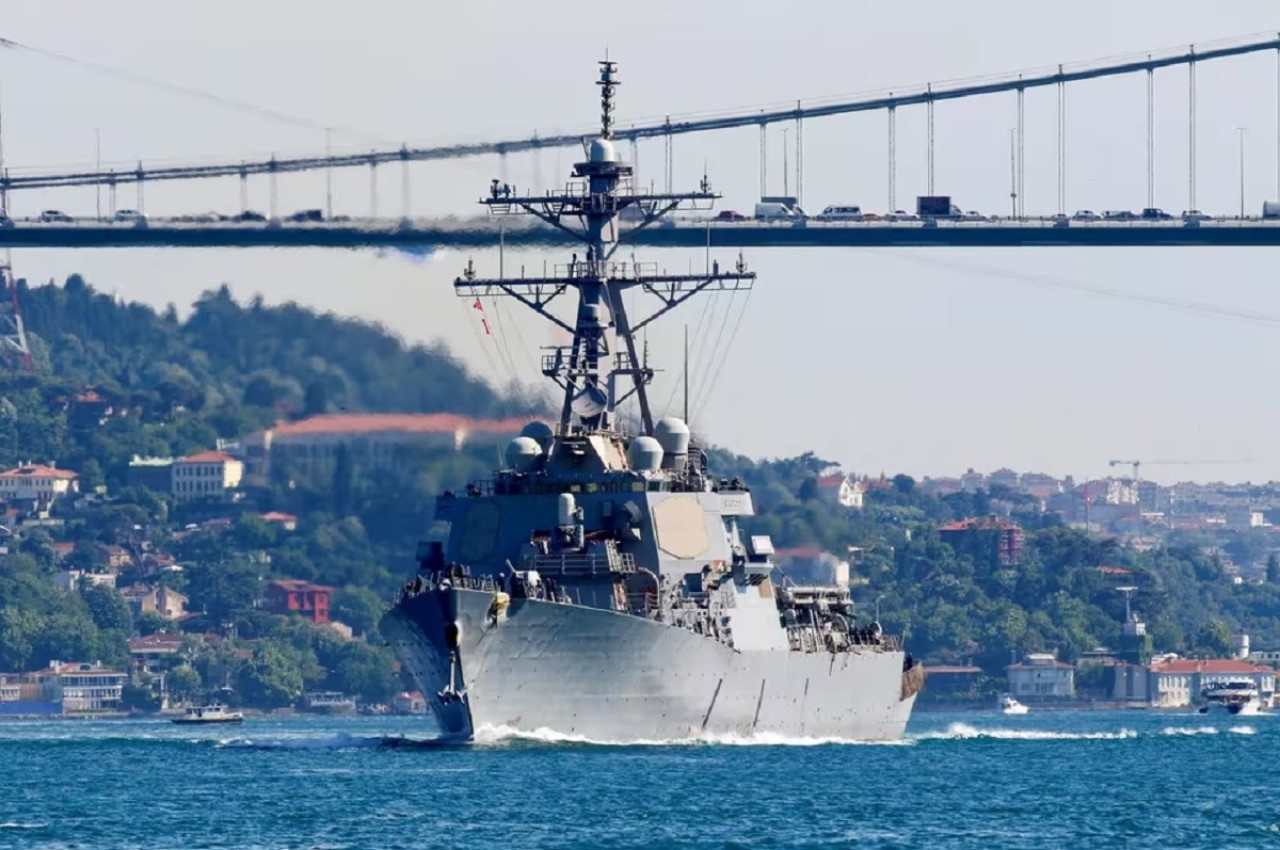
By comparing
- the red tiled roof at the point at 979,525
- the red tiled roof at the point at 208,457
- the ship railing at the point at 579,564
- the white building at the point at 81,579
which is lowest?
the white building at the point at 81,579

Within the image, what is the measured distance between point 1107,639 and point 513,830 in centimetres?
10476

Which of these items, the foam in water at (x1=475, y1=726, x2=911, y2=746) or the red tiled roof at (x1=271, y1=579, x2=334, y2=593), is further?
the red tiled roof at (x1=271, y1=579, x2=334, y2=593)

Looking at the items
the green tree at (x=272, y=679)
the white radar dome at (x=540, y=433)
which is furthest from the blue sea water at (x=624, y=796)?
the green tree at (x=272, y=679)

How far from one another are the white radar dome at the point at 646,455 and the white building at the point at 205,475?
60.8 metres

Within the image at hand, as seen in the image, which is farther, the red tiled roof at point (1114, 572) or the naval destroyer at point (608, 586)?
the red tiled roof at point (1114, 572)

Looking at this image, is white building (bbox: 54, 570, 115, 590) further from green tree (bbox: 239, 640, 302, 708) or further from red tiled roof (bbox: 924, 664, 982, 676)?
red tiled roof (bbox: 924, 664, 982, 676)

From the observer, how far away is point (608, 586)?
6144 centimetres

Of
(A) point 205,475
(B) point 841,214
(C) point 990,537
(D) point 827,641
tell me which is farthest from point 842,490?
(D) point 827,641

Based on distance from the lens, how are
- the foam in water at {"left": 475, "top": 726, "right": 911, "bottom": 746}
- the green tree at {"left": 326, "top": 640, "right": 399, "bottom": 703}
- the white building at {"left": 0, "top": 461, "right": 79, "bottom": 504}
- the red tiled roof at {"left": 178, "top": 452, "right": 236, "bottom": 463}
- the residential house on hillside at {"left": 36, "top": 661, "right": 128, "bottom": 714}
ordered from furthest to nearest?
the white building at {"left": 0, "top": 461, "right": 79, "bottom": 504} < the red tiled roof at {"left": 178, "top": 452, "right": 236, "bottom": 463} < the residential house on hillside at {"left": 36, "top": 661, "right": 128, "bottom": 714} < the green tree at {"left": 326, "top": 640, "right": 399, "bottom": 703} < the foam in water at {"left": 475, "top": 726, "right": 911, "bottom": 746}

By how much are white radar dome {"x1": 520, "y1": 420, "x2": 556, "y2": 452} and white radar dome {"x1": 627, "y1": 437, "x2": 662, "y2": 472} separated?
56.6 inches

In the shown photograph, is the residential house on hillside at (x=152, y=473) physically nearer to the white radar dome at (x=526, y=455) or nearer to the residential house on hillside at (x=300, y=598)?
the residential house on hillside at (x=300, y=598)

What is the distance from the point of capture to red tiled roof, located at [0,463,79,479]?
165 metres

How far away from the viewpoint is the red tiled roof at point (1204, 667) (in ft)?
462

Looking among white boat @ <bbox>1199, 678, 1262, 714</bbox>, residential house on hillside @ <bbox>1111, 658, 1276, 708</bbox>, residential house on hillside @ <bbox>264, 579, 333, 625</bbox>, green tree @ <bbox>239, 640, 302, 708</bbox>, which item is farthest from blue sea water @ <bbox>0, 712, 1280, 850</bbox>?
residential house on hillside @ <bbox>1111, 658, 1276, 708</bbox>
